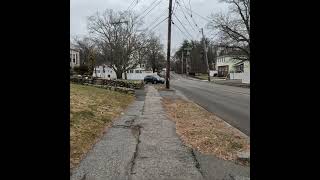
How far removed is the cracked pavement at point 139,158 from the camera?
6227 millimetres

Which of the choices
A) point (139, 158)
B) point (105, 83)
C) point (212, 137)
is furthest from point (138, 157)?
point (105, 83)

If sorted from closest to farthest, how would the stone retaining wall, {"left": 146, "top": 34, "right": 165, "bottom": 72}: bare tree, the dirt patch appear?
the dirt patch < the stone retaining wall < {"left": 146, "top": 34, "right": 165, "bottom": 72}: bare tree

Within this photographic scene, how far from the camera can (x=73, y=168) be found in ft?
21.4

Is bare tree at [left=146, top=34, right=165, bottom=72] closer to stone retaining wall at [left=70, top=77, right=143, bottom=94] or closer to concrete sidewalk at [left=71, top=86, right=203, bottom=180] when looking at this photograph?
stone retaining wall at [left=70, top=77, right=143, bottom=94]

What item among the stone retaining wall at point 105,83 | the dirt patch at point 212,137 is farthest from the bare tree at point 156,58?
the dirt patch at point 212,137

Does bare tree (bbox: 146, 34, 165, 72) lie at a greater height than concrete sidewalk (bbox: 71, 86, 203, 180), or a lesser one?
greater

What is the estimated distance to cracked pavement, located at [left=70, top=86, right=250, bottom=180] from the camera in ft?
20.4

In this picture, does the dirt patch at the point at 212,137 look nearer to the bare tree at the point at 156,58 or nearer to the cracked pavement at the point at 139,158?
the cracked pavement at the point at 139,158

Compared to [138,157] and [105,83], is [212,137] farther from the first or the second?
[105,83]

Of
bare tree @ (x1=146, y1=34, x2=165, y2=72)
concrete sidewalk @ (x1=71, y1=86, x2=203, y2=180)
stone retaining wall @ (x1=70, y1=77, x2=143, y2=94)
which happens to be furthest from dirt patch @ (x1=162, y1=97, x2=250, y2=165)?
bare tree @ (x1=146, y1=34, x2=165, y2=72)

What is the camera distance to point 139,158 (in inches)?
293
